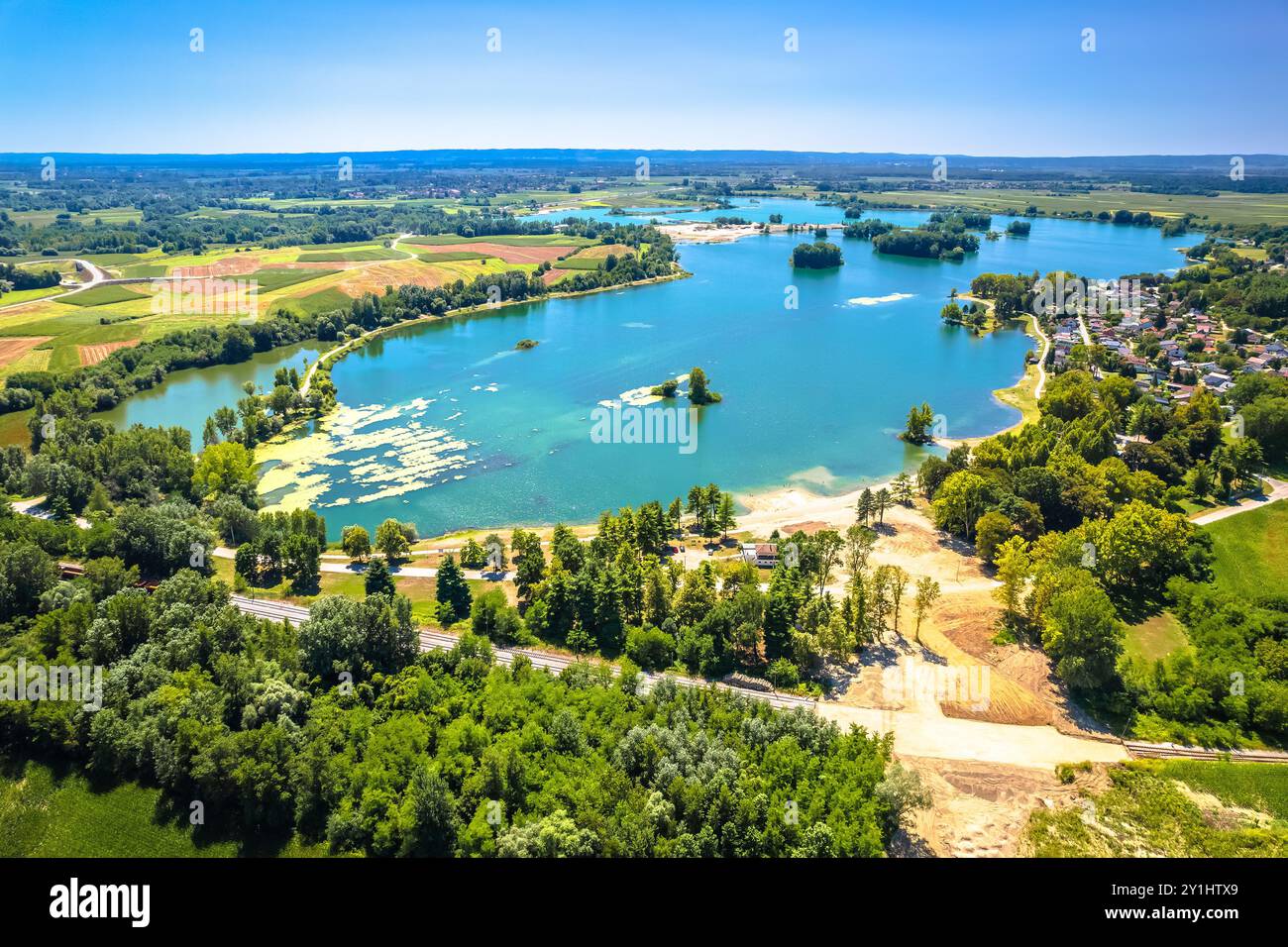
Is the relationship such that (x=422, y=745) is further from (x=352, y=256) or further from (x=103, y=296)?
(x=352, y=256)

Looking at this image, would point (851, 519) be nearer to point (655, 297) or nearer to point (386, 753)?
point (386, 753)

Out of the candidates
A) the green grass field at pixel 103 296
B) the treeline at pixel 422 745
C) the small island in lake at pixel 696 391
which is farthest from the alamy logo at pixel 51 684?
the green grass field at pixel 103 296

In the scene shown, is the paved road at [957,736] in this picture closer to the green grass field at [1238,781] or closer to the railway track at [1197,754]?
the railway track at [1197,754]

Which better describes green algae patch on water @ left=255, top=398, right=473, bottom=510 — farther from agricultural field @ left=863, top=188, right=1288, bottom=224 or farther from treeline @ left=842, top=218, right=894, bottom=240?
agricultural field @ left=863, top=188, right=1288, bottom=224

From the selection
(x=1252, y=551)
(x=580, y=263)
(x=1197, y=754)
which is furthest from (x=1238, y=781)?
(x=580, y=263)

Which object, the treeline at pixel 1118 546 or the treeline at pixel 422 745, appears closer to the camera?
the treeline at pixel 422 745

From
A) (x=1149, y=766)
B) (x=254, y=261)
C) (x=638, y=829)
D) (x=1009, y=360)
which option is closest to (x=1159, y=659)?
(x=1149, y=766)
